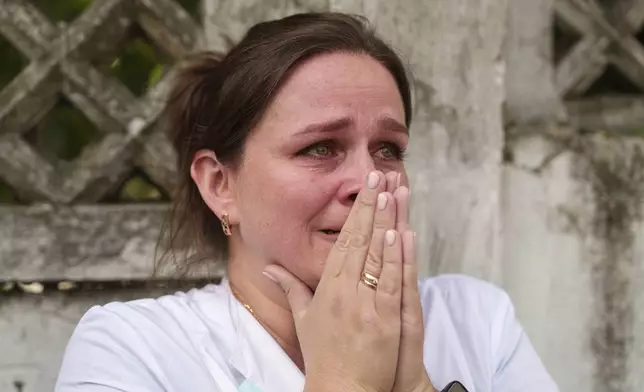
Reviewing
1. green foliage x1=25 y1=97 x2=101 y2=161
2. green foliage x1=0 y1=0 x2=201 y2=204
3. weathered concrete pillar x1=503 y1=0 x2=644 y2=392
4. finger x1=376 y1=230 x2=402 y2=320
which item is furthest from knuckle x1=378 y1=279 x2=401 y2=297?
green foliage x1=25 y1=97 x2=101 y2=161

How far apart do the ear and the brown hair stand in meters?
0.02

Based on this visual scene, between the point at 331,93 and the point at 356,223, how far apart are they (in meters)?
0.27

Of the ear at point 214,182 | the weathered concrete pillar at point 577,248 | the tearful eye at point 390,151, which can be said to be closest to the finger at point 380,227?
the tearful eye at point 390,151

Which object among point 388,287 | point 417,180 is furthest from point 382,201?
point 417,180

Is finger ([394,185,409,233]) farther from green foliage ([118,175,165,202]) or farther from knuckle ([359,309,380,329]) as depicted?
green foliage ([118,175,165,202])

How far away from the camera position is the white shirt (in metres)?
1.03

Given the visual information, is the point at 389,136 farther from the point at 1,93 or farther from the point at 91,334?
the point at 1,93

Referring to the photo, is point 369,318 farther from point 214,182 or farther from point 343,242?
point 214,182

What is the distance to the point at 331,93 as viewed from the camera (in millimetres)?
1100

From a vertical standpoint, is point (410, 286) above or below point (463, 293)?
above

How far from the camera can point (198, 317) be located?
3.79 ft

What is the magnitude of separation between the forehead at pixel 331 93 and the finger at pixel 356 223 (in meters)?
0.20

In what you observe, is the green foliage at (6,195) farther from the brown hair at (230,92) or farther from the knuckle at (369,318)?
the knuckle at (369,318)

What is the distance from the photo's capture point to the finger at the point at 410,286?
3.06 feet
